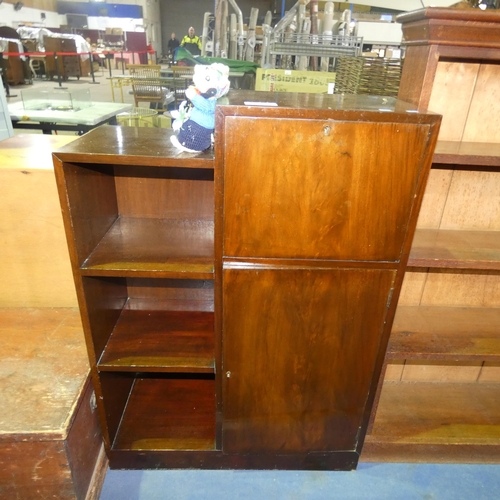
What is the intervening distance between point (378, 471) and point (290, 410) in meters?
0.54

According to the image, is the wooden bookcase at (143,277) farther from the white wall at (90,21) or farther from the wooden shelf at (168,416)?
the white wall at (90,21)

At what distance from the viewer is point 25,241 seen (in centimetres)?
139

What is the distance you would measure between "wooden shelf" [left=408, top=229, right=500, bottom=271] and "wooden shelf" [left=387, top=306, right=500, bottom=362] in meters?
0.31

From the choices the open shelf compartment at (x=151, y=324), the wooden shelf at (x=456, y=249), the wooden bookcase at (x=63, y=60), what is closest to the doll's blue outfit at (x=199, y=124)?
the open shelf compartment at (x=151, y=324)

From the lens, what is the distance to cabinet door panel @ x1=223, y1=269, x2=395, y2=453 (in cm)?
115

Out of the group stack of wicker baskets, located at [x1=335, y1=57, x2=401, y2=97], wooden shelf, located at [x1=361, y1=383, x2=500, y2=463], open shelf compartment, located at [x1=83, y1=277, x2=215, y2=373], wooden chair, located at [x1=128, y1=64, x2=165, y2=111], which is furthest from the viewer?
wooden chair, located at [x1=128, y1=64, x2=165, y2=111]

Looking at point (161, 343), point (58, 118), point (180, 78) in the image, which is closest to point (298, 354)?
point (161, 343)

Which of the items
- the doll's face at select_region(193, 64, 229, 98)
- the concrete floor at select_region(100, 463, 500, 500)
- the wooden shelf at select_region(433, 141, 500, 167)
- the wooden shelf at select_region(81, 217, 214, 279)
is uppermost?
the doll's face at select_region(193, 64, 229, 98)

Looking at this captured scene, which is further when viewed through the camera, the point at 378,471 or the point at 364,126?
the point at 378,471

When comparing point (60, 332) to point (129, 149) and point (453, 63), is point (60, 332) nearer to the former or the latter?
→ point (129, 149)

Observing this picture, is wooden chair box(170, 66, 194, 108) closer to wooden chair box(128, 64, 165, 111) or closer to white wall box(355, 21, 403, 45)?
wooden chair box(128, 64, 165, 111)

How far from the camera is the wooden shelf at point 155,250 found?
1.14 metres

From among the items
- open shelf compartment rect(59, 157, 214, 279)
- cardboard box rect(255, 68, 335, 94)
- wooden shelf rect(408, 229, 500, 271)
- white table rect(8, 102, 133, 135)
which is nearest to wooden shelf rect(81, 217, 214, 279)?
open shelf compartment rect(59, 157, 214, 279)

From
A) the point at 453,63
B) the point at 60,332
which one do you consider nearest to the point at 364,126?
the point at 453,63
